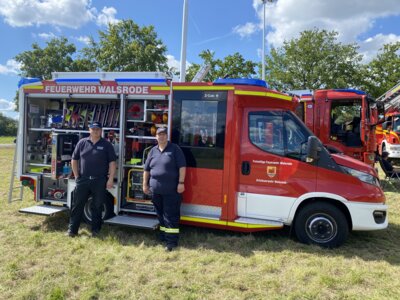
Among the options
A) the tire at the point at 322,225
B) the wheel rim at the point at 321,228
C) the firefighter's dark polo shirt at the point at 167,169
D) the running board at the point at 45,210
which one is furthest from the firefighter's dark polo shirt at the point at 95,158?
the wheel rim at the point at 321,228

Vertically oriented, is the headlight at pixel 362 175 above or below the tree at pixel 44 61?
below

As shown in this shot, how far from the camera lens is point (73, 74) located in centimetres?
642

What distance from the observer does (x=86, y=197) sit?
587 centimetres

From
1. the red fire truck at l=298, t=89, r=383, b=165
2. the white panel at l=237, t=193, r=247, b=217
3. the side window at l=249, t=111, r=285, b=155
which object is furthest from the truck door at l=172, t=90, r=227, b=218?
the red fire truck at l=298, t=89, r=383, b=165

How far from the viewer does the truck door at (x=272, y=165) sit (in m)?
5.26

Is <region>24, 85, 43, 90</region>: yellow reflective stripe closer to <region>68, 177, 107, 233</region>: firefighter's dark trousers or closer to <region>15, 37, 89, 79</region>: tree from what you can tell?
<region>68, 177, 107, 233</region>: firefighter's dark trousers

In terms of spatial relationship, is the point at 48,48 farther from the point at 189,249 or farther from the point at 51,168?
the point at 189,249

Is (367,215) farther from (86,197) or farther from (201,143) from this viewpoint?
(86,197)

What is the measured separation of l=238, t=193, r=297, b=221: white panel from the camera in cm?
530

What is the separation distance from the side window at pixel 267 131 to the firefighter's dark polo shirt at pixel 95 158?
7.66 ft

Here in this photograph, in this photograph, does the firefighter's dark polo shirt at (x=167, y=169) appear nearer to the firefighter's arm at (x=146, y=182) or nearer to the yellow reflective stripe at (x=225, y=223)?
the firefighter's arm at (x=146, y=182)

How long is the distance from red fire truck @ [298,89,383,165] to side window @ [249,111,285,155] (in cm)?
→ 437

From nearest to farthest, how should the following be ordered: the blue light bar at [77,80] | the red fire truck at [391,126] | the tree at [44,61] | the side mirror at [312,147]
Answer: the side mirror at [312,147], the blue light bar at [77,80], the red fire truck at [391,126], the tree at [44,61]

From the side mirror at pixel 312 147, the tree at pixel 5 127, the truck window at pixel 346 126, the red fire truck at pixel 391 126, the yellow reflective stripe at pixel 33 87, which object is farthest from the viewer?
the tree at pixel 5 127
